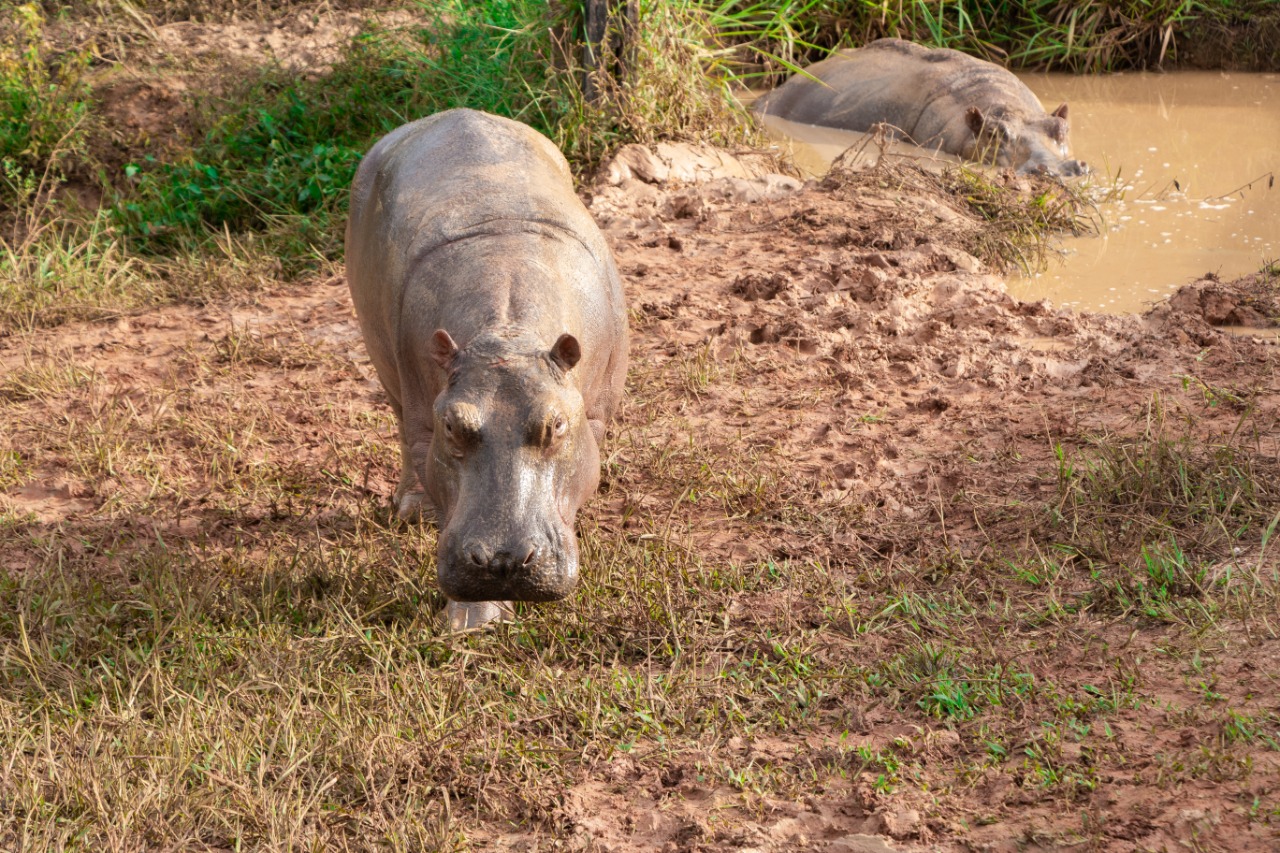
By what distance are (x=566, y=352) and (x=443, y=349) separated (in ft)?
1.08

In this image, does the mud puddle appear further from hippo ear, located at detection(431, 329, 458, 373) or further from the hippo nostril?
the hippo nostril

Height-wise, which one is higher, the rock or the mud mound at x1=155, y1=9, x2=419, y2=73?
the mud mound at x1=155, y1=9, x2=419, y2=73

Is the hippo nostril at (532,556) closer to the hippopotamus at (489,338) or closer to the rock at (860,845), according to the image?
the hippopotamus at (489,338)

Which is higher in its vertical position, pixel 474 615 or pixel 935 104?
pixel 935 104

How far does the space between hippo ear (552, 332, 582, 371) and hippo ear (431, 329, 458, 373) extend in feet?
0.89

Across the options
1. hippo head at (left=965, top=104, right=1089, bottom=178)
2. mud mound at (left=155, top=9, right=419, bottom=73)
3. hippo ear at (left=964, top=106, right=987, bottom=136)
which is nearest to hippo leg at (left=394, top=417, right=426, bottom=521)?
mud mound at (left=155, top=9, right=419, bottom=73)

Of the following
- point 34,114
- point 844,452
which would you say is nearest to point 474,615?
point 844,452

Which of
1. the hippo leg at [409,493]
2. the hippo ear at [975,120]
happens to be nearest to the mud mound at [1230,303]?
the hippo ear at [975,120]

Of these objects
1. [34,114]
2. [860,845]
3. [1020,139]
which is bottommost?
[860,845]

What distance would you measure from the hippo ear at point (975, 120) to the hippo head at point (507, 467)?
629 centimetres

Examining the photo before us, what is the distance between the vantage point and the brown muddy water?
275 inches

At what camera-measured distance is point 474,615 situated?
12.8 ft

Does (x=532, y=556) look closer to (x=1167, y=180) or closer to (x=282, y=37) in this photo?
(x=282, y=37)

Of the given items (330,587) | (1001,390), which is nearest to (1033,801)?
(330,587)
